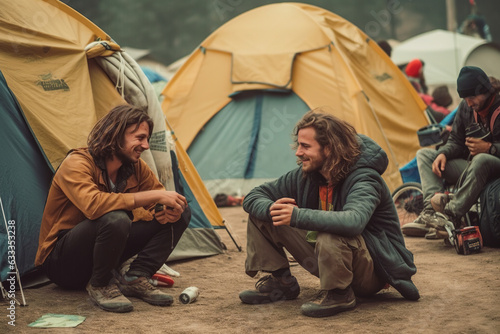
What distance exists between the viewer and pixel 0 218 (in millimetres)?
3986

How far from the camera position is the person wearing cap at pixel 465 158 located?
5074 mm

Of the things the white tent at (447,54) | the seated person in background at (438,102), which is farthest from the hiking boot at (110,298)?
the white tent at (447,54)

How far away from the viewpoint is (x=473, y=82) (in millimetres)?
5082

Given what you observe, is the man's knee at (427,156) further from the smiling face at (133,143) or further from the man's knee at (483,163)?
the smiling face at (133,143)

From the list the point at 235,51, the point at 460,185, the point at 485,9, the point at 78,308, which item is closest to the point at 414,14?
the point at 485,9

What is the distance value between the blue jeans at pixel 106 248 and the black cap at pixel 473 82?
7.93 feet

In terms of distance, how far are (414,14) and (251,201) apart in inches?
1350

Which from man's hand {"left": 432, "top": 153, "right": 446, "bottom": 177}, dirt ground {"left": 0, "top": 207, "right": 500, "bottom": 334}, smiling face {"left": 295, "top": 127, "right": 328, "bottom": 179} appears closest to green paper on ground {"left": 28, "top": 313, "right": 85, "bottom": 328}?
dirt ground {"left": 0, "top": 207, "right": 500, "bottom": 334}

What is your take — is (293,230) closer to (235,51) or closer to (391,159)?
(391,159)

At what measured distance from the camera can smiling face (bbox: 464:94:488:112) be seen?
512cm

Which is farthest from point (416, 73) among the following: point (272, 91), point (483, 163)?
point (483, 163)

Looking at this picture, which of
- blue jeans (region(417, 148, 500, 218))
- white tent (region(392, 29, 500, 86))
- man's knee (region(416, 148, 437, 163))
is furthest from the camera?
white tent (region(392, 29, 500, 86))

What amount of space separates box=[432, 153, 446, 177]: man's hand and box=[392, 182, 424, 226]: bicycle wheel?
771mm

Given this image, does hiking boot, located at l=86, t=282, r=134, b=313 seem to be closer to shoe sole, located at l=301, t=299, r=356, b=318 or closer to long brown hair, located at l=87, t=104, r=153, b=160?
long brown hair, located at l=87, t=104, r=153, b=160
